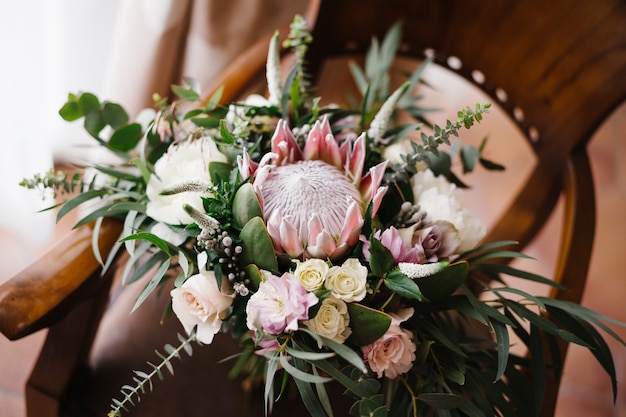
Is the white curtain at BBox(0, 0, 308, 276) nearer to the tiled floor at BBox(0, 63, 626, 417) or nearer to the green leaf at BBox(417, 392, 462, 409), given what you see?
the tiled floor at BBox(0, 63, 626, 417)

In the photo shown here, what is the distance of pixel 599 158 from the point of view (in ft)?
5.85

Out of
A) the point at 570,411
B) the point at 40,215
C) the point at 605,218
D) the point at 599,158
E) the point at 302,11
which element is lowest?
the point at 570,411

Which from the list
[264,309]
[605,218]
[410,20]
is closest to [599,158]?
[605,218]

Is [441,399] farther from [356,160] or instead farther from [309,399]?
[356,160]

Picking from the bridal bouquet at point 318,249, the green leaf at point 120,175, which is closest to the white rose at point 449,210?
the bridal bouquet at point 318,249

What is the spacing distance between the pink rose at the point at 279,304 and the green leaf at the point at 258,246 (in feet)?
0.07

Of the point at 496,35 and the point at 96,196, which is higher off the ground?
the point at 496,35

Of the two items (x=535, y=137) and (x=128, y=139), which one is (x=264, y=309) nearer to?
(x=128, y=139)

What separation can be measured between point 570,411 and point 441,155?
0.90 m

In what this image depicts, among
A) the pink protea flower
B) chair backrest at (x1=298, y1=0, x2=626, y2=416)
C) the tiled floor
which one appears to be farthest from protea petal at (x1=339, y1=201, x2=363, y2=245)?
the tiled floor

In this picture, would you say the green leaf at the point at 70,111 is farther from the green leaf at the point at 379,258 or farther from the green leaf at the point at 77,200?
the green leaf at the point at 379,258

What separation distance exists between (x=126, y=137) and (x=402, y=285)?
380mm

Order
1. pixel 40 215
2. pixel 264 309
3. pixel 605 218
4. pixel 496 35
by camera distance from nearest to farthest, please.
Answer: pixel 264 309 → pixel 496 35 → pixel 40 215 → pixel 605 218

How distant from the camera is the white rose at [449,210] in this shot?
1.98 ft
